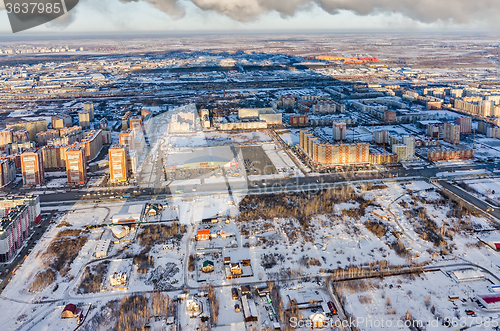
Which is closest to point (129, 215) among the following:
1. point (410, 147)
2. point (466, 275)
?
point (466, 275)

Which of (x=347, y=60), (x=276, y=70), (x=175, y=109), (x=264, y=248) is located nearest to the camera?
(x=264, y=248)

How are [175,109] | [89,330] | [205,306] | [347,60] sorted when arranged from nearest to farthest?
[89,330] → [205,306] → [175,109] → [347,60]

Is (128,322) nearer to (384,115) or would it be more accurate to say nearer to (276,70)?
(384,115)

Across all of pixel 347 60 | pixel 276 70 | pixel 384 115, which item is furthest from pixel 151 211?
pixel 347 60

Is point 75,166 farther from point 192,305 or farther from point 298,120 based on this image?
point 298,120

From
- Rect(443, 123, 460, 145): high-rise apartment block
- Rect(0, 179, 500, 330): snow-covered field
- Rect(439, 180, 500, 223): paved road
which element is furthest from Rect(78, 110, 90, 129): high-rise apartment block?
Rect(443, 123, 460, 145): high-rise apartment block
